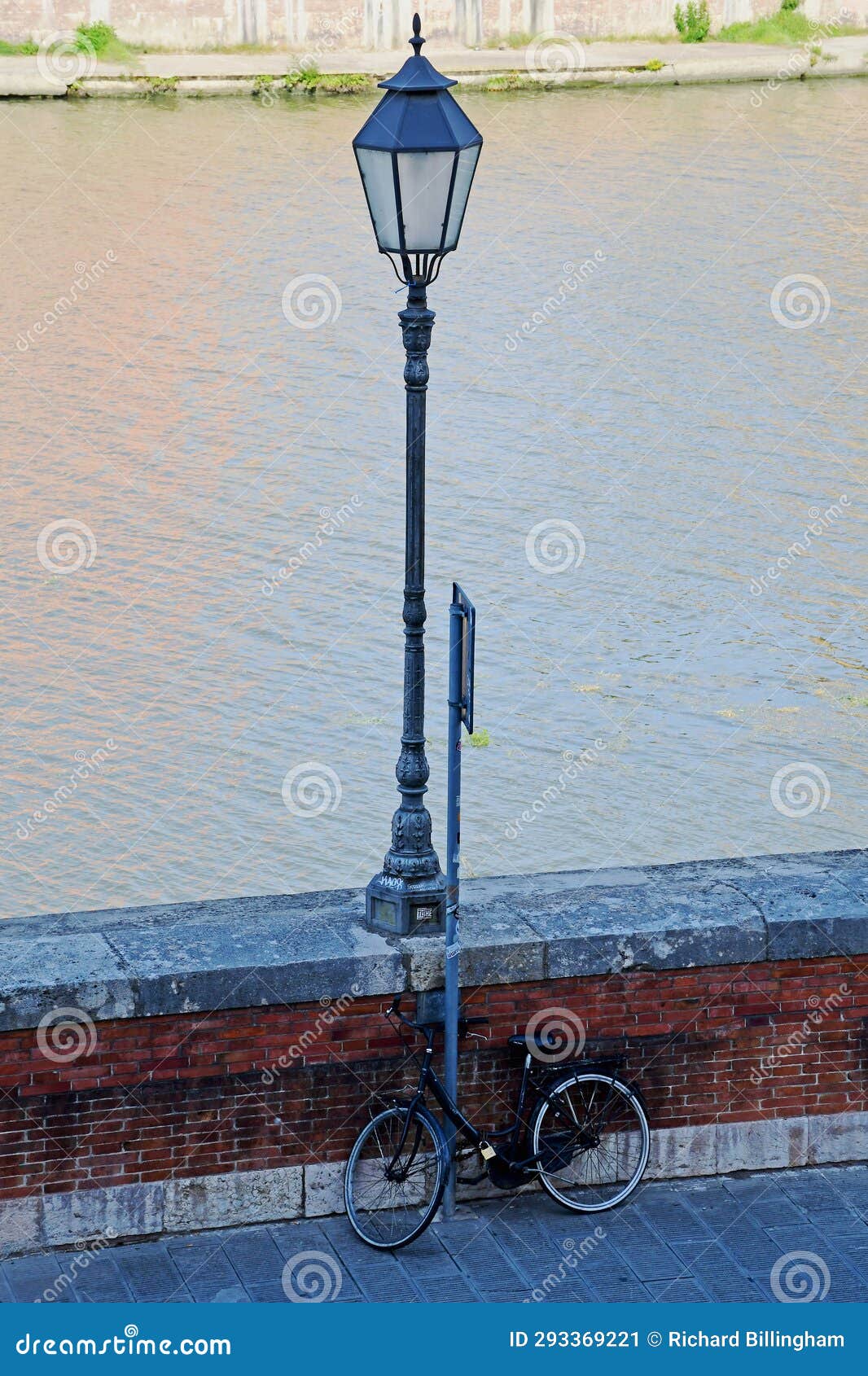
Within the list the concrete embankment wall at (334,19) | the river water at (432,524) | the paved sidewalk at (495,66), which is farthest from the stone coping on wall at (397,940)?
the concrete embankment wall at (334,19)

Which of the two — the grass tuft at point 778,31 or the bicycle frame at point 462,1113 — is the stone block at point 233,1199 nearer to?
the bicycle frame at point 462,1113

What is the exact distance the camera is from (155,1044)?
6.64 m

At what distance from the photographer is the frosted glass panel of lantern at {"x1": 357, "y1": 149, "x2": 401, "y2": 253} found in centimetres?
686

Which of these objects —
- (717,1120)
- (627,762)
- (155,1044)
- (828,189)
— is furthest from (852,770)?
(828,189)

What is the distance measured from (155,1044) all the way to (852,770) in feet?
32.2

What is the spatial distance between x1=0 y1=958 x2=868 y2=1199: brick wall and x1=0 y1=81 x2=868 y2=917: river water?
635 cm

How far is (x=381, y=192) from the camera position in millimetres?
6945

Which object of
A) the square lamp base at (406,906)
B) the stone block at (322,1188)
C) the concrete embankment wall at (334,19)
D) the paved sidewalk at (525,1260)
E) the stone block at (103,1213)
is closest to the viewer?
the paved sidewalk at (525,1260)

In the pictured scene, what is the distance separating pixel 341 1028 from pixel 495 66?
44.7 m

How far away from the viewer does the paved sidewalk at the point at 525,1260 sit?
257 inches

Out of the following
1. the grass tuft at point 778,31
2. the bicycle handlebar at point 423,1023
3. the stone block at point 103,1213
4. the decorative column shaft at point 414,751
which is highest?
the grass tuft at point 778,31

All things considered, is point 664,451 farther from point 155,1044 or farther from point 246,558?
point 155,1044

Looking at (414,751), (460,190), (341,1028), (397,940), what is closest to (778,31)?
(460,190)

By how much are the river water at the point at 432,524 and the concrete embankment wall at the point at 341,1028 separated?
6.29 meters
